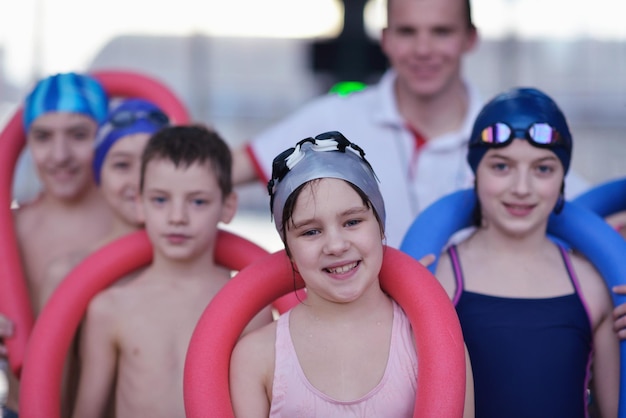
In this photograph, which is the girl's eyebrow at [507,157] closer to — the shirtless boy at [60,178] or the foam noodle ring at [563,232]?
the foam noodle ring at [563,232]

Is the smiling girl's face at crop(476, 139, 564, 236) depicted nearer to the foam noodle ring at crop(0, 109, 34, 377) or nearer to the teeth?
the teeth

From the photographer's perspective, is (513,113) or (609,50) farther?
(609,50)

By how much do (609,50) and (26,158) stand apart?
926 centimetres

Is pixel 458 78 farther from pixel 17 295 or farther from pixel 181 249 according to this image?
pixel 17 295

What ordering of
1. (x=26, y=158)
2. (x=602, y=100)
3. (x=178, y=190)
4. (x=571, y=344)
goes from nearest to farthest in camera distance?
(x=571, y=344) → (x=178, y=190) → (x=26, y=158) → (x=602, y=100)

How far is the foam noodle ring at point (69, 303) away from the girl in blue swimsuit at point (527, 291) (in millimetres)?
882

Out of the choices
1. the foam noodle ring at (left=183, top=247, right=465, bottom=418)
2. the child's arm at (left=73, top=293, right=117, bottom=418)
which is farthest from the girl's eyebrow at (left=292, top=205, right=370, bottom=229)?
the child's arm at (left=73, top=293, right=117, bottom=418)

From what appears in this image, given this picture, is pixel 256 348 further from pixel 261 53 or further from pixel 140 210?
pixel 261 53

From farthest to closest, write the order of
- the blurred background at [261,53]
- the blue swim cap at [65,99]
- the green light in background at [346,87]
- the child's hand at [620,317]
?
the blurred background at [261,53], the green light in background at [346,87], the blue swim cap at [65,99], the child's hand at [620,317]

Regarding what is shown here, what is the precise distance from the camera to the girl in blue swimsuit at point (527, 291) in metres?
3.36

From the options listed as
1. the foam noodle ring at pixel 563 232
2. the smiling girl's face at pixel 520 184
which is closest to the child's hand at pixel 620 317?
the foam noodle ring at pixel 563 232

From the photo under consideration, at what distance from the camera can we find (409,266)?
3131 mm

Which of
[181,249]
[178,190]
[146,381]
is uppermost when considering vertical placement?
[178,190]

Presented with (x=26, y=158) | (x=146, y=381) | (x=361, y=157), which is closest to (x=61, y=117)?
(x=146, y=381)
